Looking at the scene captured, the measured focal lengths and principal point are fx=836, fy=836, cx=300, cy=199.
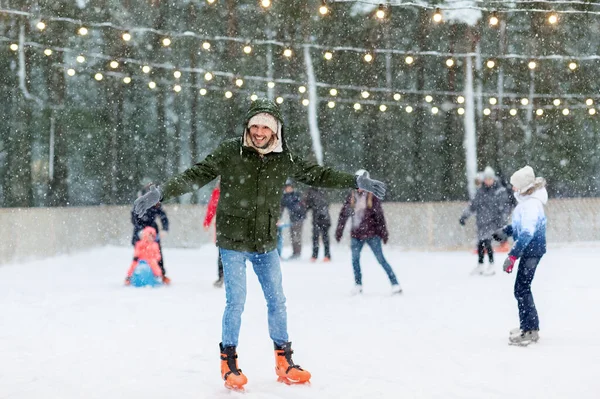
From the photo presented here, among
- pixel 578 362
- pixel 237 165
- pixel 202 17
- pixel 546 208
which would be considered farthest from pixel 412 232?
pixel 237 165

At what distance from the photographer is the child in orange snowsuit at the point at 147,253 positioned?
1112 centimetres

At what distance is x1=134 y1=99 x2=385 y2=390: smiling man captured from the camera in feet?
15.5

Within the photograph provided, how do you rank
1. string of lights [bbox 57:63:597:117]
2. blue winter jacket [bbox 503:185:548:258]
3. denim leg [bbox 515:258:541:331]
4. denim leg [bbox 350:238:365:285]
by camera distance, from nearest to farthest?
blue winter jacket [bbox 503:185:548:258] < denim leg [bbox 515:258:541:331] < denim leg [bbox 350:238:365:285] < string of lights [bbox 57:63:597:117]

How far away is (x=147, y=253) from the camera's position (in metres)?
11.2

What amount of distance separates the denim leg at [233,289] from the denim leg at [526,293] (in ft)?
8.10

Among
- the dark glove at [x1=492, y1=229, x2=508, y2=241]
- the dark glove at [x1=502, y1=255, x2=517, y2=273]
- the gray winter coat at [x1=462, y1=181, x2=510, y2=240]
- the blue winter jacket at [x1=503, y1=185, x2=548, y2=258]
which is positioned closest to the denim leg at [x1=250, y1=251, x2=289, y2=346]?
the dark glove at [x1=502, y1=255, x2=517, y2=273]

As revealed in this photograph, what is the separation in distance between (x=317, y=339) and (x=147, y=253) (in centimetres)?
504

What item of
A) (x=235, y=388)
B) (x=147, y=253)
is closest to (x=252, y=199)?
(x=235, y=388)

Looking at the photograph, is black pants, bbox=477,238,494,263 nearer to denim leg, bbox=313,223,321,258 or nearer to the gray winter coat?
the gray winter coat

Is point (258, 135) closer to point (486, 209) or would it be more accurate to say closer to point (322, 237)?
point (486, 209)

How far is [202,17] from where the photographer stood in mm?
21406

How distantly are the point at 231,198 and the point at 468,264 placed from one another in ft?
35.1

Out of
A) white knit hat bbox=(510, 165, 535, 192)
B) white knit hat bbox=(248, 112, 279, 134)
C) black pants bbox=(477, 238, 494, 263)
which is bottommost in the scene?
black pants bbox=(477, 238, 494, 263)

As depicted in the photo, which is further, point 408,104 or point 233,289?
point 408,104
